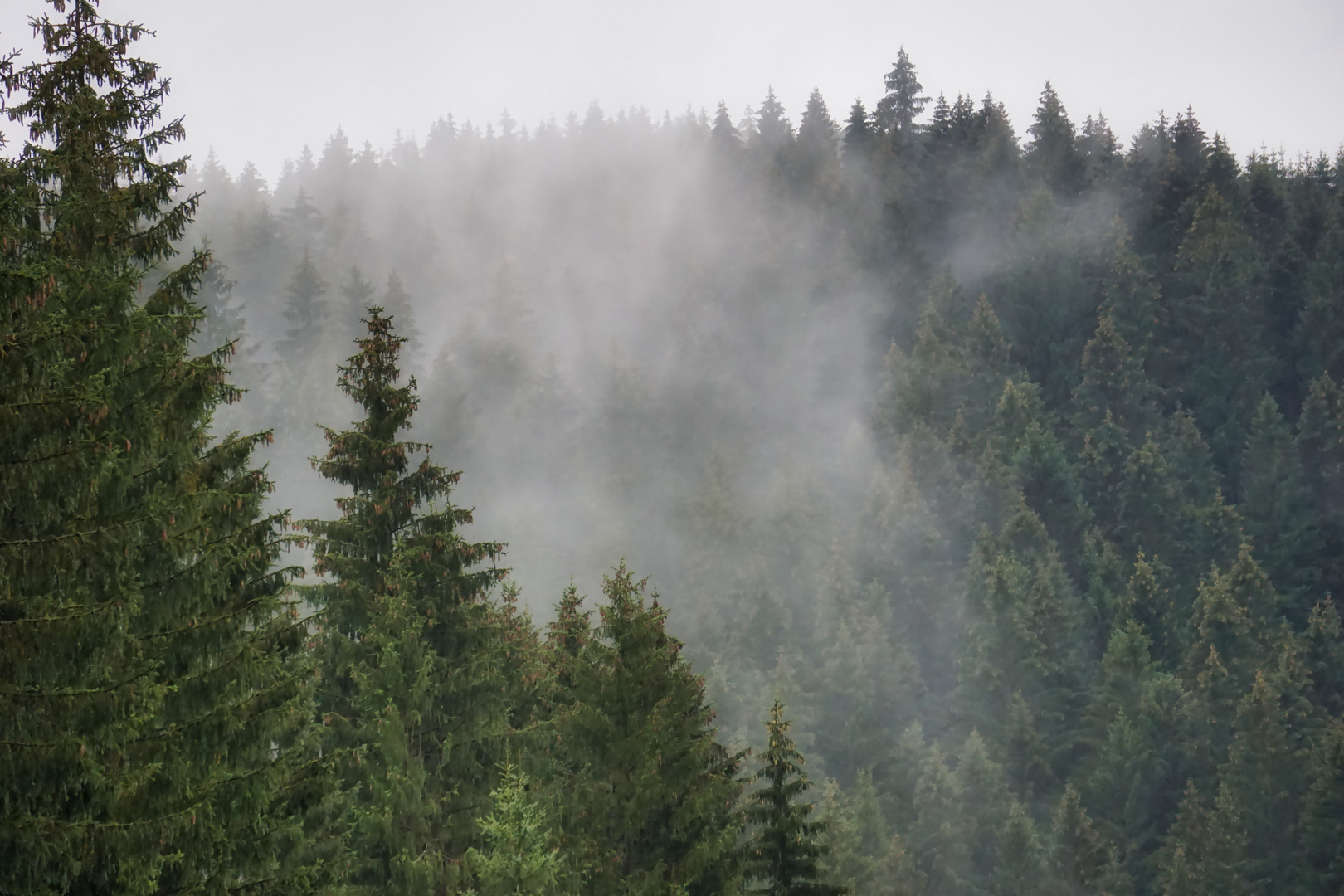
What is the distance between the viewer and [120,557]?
712 cm

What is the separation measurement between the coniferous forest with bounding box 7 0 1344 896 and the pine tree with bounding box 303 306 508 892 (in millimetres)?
97

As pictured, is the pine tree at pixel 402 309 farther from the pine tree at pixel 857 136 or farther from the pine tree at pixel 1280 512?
the pine tree at pixel 1280 512

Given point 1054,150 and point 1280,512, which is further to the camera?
point 1054,150

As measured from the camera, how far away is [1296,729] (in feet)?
194

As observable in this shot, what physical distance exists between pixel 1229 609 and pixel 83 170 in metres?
73.1

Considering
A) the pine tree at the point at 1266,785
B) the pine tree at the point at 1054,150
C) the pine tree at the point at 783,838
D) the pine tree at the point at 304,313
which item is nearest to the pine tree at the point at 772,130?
the pine tree at the point at 1054,150

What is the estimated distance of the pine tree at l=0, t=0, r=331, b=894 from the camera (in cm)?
646

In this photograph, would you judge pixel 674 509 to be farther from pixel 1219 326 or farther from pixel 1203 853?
pixel 1219 326

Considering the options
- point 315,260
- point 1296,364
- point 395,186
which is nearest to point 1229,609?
point 1296,364

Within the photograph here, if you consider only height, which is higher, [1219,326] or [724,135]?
[724,135]

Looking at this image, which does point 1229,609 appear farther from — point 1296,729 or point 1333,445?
point 1333,445

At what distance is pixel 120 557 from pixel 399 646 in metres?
7.38

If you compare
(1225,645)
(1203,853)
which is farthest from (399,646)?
(1225,645)

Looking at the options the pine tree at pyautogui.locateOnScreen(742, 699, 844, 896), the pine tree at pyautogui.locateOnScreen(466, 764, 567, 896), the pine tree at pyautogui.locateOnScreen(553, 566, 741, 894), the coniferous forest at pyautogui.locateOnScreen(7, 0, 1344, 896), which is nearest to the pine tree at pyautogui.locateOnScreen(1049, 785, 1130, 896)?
the coniferous forest at pyautogui.locateOnScreen(7, 0, 1344, 896)
